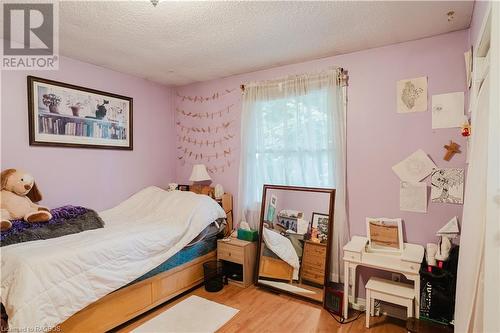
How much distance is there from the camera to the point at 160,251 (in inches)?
100.0

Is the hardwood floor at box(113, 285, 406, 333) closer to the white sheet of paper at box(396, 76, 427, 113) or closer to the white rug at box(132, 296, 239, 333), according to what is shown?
the white rug at box(132, 296, 239, 333)

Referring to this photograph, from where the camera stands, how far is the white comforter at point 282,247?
112 inches

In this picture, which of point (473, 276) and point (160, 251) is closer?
point (473, 276)

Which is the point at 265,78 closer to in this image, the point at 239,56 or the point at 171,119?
the point at 239,56

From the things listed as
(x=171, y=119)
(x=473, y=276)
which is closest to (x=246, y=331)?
(x=473, y=276)

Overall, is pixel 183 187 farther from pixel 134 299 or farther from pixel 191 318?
pixel 191 318

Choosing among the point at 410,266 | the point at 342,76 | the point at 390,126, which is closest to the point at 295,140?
the point at 342,76

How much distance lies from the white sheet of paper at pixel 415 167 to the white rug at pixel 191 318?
6.34 feet

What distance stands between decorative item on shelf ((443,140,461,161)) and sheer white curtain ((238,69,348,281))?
828mm

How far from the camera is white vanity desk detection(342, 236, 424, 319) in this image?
2098 millimetres

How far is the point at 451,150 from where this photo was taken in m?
Result: 2.28

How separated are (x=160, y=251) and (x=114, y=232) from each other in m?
0.43

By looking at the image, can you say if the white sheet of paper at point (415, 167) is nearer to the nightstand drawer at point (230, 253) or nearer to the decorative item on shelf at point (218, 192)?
the nightstand drawer at point (230, 253)

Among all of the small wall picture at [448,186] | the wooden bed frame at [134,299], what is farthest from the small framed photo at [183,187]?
the small wall picture at [448,186]
